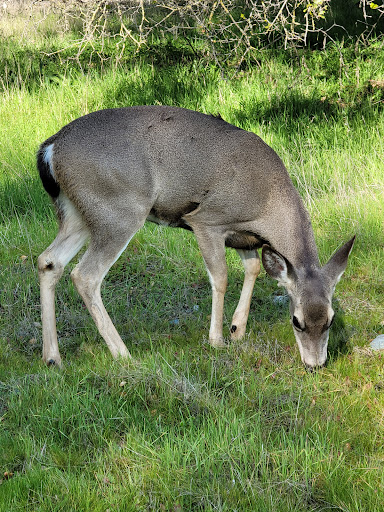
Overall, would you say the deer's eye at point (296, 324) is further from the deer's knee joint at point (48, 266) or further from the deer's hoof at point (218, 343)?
the deer's knee joint at point (48, 266)

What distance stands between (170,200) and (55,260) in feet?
3.07

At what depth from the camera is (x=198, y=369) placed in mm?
4195

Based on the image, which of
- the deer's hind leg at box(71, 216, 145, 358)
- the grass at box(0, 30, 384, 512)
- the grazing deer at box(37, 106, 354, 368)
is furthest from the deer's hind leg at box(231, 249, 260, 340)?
the deer's hind leg at box(71, 216, 145, 358)

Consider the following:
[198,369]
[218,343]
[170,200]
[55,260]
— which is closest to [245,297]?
[218,343]

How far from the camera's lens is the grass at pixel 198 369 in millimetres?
3125

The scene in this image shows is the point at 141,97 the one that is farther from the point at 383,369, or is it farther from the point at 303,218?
the point at 383,369

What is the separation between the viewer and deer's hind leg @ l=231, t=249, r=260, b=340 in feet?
16.5

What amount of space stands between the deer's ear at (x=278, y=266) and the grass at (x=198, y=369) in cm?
45

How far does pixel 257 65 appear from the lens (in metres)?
9.38

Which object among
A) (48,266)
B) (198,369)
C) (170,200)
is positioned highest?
(170,200)

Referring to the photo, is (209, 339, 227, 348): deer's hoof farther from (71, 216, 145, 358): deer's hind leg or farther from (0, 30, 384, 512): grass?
(71, 216, 145, 358): deer's hind leg

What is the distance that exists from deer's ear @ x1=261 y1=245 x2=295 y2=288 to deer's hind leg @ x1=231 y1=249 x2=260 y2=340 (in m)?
0.56

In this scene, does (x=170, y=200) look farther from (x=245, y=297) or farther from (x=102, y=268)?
(x=245, y=297)

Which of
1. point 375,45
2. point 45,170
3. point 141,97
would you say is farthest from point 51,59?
point 45,170
